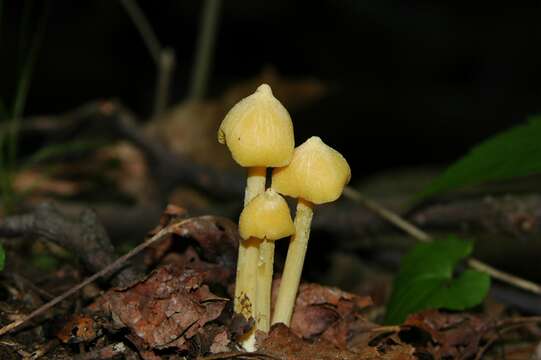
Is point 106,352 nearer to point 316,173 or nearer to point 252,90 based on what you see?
point 316,173

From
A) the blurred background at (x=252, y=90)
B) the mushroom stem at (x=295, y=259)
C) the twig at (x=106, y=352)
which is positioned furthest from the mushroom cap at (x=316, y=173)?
the blurred background at (x=252, y=90)

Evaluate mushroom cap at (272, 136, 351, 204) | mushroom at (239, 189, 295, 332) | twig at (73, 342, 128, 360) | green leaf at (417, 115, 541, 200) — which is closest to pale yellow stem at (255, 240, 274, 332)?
mushroom at (239, 189, 295, 332)

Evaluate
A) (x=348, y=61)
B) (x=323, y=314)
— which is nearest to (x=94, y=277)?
(x=323, y=314)

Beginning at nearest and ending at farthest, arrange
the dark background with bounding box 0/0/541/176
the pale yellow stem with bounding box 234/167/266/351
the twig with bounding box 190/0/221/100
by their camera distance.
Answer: the pale yellow stem with bounding box 234/167/266/351 → the twig with bounding box 190/0/221/100 → the dark background with bounding box 0/0/541/176

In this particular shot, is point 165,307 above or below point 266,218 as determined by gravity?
below

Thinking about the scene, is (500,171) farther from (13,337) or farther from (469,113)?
(469,113)

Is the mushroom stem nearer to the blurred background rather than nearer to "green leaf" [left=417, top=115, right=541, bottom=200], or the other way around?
"green leaf" [left=417, top=115, right=541, bottom=200]
